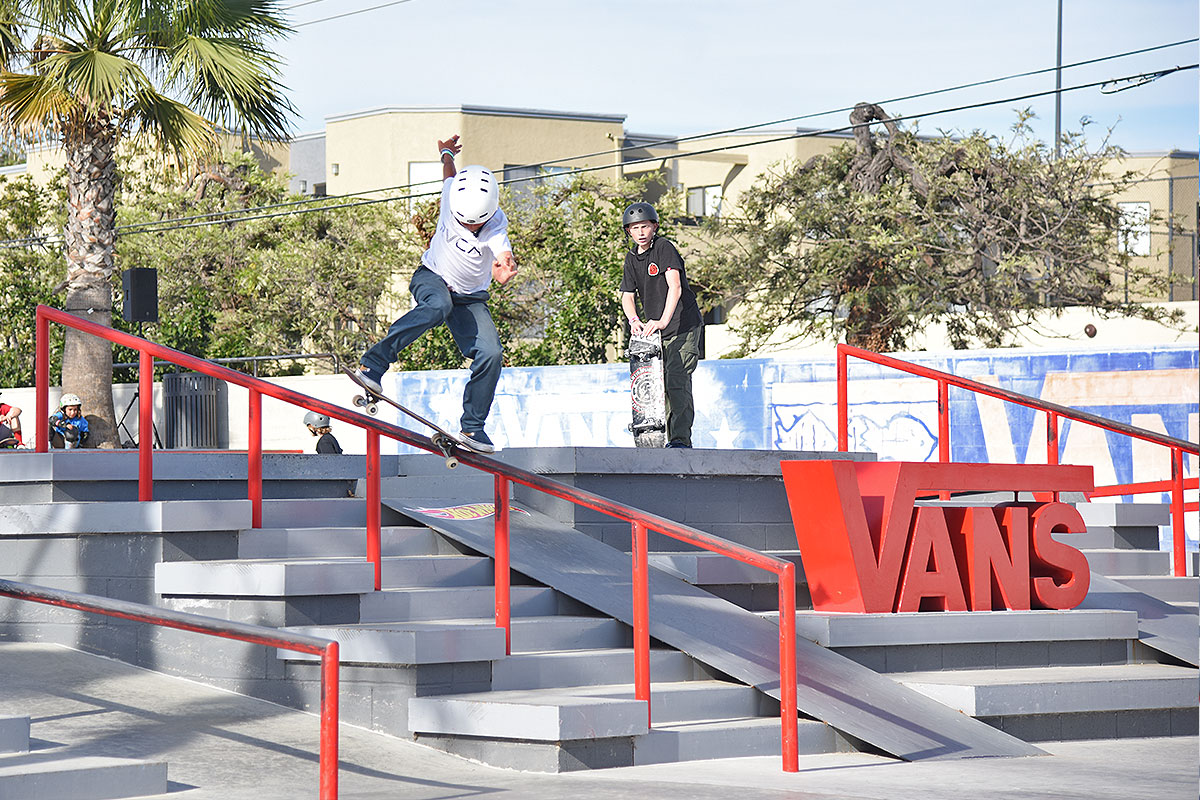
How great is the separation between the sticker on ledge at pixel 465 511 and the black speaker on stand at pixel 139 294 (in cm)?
1095

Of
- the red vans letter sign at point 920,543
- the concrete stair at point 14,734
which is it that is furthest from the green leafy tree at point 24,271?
the concrete stair at point 14,734

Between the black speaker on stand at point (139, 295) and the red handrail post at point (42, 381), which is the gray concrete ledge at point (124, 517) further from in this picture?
the black speaker on stand at point (139, 295)

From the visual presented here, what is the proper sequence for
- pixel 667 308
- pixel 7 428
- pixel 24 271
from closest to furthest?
pixel 667 308 < pixel 7 428 < pixel 24 271

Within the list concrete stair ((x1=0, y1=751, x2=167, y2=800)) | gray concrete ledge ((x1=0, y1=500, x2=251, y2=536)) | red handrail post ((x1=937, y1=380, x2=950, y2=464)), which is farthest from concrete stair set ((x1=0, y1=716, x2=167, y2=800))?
red handrail post ((x1=937, y1=380, x2=950, y2=464))

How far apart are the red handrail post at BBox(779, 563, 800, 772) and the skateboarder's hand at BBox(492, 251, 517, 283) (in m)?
2.92

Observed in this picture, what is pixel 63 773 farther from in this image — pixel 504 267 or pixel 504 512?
pixel 504 267

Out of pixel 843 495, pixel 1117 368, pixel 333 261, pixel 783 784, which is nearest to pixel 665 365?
pixel 843 495

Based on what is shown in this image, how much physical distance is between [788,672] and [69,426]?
30.7 ft

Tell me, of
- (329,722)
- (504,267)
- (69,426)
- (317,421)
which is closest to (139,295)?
(317,421)

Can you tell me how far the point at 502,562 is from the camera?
7148mm

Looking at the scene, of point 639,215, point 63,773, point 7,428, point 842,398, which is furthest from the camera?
point 7,428

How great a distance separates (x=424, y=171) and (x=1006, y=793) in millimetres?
40716

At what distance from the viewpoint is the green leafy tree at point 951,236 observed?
25.6 meters

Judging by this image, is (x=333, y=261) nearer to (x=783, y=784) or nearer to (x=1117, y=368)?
(x=1117, y=368)
